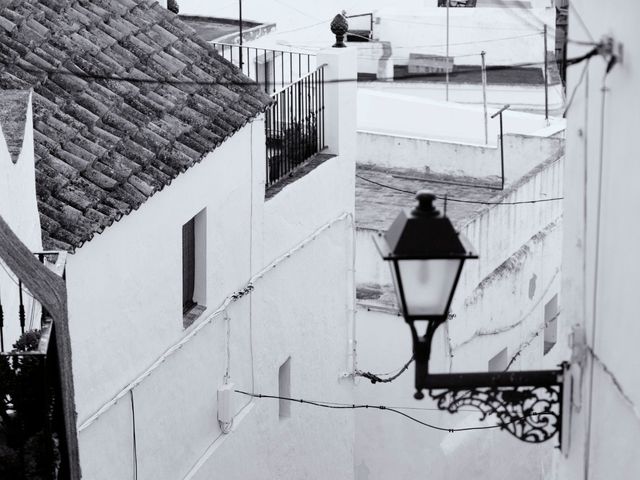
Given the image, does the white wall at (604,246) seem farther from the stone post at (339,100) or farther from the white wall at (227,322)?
the stone post at (339,100)

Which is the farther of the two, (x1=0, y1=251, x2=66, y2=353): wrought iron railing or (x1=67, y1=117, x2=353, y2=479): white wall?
(x1=67, y1=117, x2=353, y2=479): white wall

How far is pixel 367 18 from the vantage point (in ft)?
103

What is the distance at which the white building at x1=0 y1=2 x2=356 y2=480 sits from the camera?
9.08 m

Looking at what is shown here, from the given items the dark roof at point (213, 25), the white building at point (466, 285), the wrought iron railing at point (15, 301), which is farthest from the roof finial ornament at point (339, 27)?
the dark roof at point (213, 25)

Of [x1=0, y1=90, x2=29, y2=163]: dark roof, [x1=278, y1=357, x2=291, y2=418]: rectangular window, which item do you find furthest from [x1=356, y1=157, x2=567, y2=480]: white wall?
[x1=0, y1=90, x2=29, y2=163]: dark roof

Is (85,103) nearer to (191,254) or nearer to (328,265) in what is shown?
(191,254)

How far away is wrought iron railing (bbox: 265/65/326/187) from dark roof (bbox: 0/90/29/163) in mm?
4824

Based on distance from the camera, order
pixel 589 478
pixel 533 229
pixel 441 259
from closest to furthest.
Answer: pixel 441 259, pixel 589 478, pixel 533 229

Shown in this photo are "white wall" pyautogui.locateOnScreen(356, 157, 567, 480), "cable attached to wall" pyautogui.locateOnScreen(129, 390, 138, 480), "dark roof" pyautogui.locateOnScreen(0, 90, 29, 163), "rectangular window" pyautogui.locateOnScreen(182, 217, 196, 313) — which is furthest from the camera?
"white wall" pyautogui.locateOnScreen(356, 157, 567, 480)

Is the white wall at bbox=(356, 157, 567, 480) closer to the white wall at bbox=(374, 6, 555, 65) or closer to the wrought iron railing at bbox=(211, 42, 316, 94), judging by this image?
the wrought iron railing at bbox=(211, 42, 316, 94)

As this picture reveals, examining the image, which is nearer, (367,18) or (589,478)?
(589,478)

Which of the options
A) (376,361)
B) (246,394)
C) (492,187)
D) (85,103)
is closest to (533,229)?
(492,187)

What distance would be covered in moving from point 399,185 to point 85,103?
10.9 meters

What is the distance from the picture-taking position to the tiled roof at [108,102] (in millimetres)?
8859
